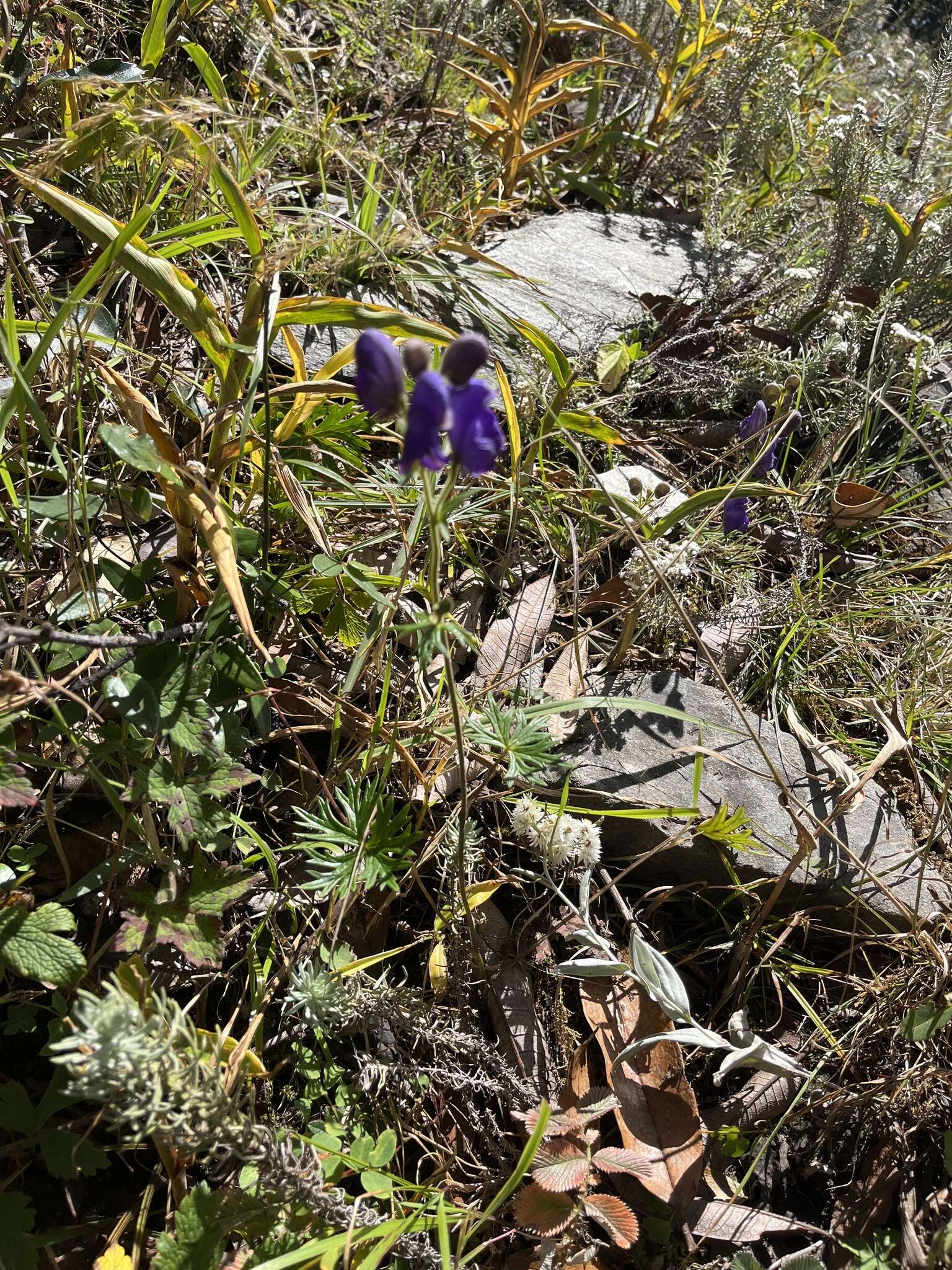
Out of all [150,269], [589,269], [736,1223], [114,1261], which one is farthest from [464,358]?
[589,269]

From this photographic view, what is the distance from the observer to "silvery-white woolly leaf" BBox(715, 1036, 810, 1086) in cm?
149

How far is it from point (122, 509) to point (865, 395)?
2.08 meters

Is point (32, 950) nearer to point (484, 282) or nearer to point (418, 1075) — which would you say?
point (418, 1075)

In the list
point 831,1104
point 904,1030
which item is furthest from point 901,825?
point 831,1104

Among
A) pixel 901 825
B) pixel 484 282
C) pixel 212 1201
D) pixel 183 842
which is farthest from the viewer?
pixel 484 282

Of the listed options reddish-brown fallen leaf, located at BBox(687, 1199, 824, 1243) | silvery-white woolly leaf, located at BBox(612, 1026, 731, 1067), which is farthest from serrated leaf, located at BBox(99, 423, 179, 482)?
reddish-brown fallen leaf, located at BBox(687, 1199, 824, 1243)

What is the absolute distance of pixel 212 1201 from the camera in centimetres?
125

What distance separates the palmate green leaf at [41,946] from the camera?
1258 mm

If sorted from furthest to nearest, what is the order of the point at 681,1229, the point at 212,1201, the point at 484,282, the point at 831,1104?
the point at 484,282 < the point at 831,1104 < the point at 681,1229 < the point at 212,1201

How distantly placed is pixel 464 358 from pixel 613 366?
1.44m

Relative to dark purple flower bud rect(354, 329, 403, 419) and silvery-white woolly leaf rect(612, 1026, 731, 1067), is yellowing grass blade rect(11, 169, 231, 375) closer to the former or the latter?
dark purple flower bud rect(354, 329, 403, 419)

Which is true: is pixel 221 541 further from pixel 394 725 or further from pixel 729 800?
pixel 729 800

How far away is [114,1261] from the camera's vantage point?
1248 mm

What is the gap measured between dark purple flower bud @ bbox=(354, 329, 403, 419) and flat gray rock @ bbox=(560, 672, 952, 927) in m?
0.95
